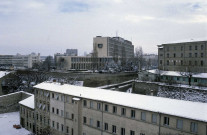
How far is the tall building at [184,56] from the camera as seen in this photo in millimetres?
55156

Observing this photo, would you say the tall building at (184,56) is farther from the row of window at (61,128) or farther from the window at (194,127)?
the row of window at (61,128)

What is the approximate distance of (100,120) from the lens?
87.6ft

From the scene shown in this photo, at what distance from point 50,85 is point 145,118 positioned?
21752mm

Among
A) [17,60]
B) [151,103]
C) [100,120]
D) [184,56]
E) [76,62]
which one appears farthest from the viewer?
[17,60]

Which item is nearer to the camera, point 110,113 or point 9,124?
point 110,113

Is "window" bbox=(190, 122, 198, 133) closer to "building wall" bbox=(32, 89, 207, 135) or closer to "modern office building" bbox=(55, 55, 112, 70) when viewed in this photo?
"building wall" bbox=(32, 89, 207, 135)

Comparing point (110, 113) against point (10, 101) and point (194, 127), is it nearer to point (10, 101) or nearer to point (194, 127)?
point (194, 127)

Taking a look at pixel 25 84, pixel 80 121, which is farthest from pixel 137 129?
pixel 25 84

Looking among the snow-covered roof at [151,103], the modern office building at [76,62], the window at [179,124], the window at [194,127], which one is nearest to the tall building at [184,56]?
the snow-covered roof at [151,103]

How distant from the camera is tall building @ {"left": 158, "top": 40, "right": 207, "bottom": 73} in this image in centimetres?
5516

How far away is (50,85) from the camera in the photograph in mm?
36938

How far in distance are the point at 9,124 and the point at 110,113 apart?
3103 centimetres

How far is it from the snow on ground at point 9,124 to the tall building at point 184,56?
46.0m

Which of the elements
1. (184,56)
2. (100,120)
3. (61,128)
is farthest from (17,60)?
(100,120)
